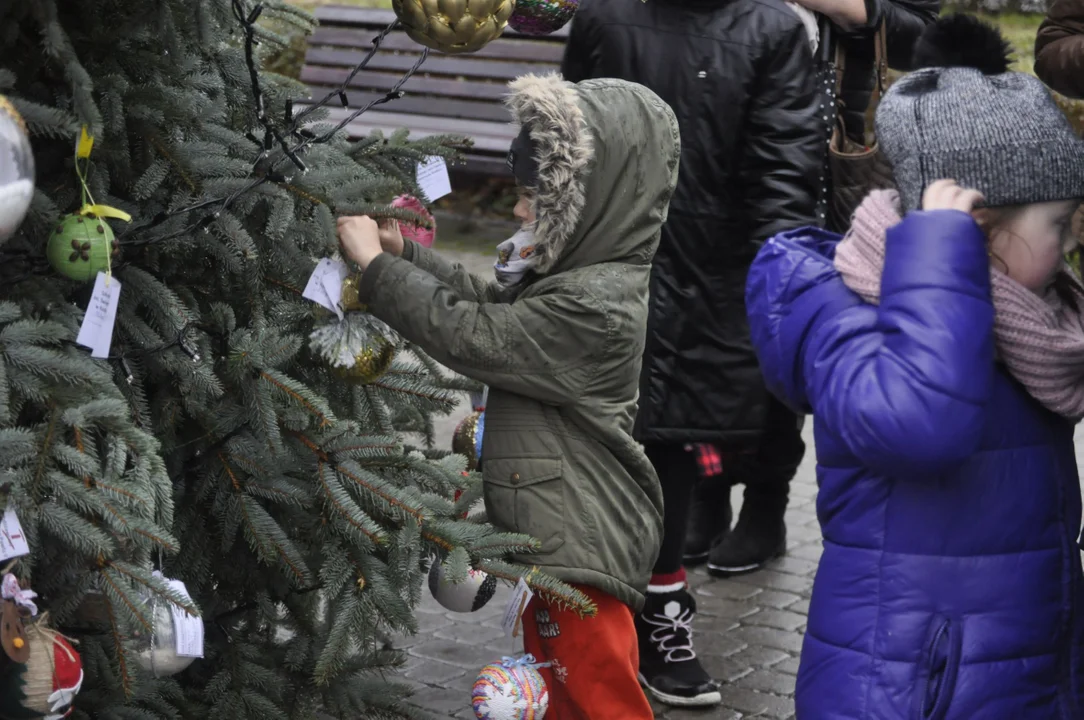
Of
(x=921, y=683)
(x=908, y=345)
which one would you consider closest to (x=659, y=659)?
(x=921, y=683)

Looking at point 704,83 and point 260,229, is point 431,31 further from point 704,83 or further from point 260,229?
point 704,83

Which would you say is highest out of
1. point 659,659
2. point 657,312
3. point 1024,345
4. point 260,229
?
point 1024,345

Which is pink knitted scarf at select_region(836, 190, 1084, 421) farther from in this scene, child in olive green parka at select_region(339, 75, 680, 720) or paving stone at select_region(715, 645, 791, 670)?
paving stone at select_region(715, 645, 791, 670)

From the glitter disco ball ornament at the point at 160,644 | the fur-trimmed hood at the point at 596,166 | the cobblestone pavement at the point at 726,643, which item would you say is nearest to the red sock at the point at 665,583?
the cobblestone pavement at the point at 726,643

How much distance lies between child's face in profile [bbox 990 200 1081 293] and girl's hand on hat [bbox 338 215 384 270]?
4.21 ft

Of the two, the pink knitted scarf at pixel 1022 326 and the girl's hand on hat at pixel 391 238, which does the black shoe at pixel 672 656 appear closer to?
the girl's hand on hat at pixel 391 238

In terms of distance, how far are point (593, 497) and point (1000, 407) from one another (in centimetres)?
104

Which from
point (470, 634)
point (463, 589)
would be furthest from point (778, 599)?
point (463, 589)

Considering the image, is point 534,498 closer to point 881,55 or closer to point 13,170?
point 13,170

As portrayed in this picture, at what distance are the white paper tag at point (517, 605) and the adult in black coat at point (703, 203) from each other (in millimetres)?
987

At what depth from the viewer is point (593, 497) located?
9.89 ft

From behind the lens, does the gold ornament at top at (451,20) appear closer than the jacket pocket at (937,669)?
No

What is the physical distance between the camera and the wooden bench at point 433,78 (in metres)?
9.79

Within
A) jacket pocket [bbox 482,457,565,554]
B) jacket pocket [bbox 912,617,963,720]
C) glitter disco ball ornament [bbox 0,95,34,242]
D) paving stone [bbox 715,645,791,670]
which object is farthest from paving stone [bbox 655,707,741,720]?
glitter disco ball ornament [bbox 0,95,34,242]
